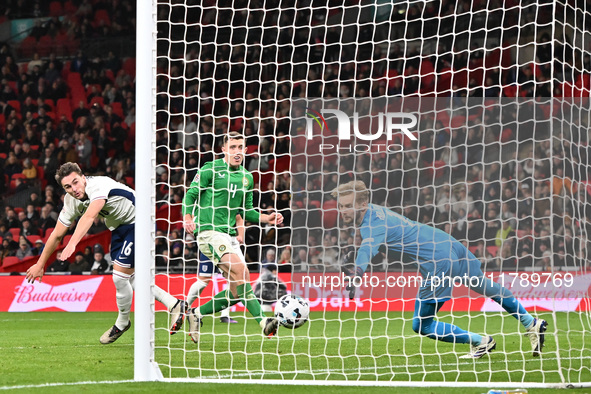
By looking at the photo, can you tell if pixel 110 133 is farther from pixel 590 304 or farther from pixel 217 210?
pixel 590 304

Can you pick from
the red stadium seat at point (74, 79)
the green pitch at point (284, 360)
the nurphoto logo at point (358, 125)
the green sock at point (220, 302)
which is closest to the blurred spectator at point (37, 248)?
the red stadium seat at point (74, 79)

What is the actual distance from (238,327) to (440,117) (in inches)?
276

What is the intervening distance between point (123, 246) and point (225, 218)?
1.07 metres

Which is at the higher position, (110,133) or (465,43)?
(465,43)

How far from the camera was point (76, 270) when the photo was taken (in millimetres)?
14508

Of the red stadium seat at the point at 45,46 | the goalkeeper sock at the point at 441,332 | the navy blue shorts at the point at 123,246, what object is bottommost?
the goalkeeper sock at the point at 441,332

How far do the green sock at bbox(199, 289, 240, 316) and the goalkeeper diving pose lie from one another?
1505 millimetres

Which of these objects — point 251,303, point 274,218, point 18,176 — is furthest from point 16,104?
point 251,303

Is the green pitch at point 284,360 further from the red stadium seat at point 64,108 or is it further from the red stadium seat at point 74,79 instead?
the red stadium seat at point 74,79

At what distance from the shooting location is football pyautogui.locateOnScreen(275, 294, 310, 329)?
6.62 meters

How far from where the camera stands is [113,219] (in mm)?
7781

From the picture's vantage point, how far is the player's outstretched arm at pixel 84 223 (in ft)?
23.1

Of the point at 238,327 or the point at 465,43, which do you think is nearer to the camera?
the point at 238,327

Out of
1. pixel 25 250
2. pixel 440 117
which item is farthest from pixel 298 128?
pixel 25 250
